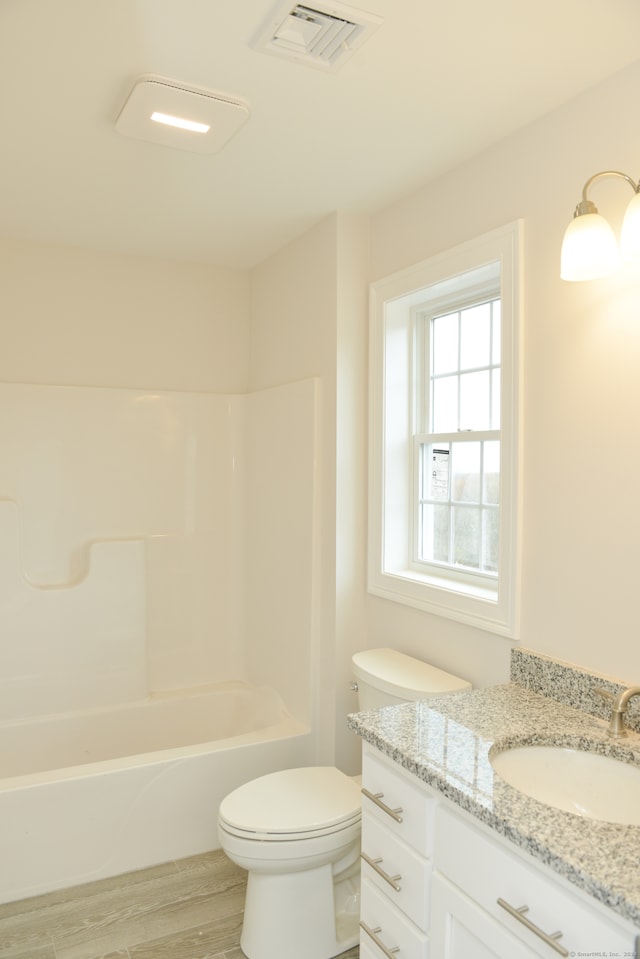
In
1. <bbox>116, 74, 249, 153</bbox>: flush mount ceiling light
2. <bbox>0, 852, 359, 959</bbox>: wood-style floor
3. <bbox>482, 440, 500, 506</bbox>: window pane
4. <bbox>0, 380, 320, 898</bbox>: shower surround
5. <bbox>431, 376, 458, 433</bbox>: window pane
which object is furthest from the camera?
<bbox>0, 380, 320, 898</bbox>: shower surround

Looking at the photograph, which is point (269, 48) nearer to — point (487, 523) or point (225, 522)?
point (487, 523)

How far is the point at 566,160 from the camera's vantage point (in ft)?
5.98

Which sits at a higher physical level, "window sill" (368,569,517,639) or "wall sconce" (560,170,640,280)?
"wall sconce" (560,170,640,280)

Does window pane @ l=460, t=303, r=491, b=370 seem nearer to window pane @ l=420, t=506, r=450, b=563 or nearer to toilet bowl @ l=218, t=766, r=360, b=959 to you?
window pane @ l=420, t=506, r=450, b=563

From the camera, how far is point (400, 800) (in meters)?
1.53

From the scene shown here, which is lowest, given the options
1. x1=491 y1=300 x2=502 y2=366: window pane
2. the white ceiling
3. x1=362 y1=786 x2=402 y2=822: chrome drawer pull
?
x1=362 y1=786 x2=402 y2=822: chrome drawer pull

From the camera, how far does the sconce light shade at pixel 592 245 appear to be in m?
1.49

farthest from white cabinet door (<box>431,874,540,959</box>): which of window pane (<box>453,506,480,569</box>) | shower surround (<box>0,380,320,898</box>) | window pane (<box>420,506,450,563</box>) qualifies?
shower surround (<box>0,380,320,898</box>)

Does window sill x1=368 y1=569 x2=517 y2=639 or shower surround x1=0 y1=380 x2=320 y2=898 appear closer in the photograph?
window sill x1=368 y1=569 x2=517 y2=639

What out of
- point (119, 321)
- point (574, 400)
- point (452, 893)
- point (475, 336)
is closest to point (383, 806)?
point (452, 893)

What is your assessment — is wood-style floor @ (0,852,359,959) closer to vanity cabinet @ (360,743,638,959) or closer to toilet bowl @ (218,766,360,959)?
toilet bowl @ (218,766,360,959)

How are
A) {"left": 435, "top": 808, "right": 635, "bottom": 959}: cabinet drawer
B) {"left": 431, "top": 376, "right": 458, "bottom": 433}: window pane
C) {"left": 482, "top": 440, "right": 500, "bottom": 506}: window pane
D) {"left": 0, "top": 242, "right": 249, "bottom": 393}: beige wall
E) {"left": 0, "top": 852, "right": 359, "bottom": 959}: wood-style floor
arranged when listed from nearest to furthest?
1. {"left": 435, "top": 808, "right": 635, "bottom": 959}: cabinet drawer
2. {"left": 0, "top": 852, "right": 359, "bottom": 959}: wood-style floor
3. {"left": 482, "top": 440, "right": 500, "bottom": 506}: window pane
4. {"left": 431, "top": 376, "right": 458, "bottom": 433}: window pane
5. {"left": 0, "top": 242, "right": 249, "bottom": 393}: beige wall

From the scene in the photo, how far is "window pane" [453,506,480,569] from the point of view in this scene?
2367 mm

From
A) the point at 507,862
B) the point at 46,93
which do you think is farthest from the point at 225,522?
the point at 507,862
